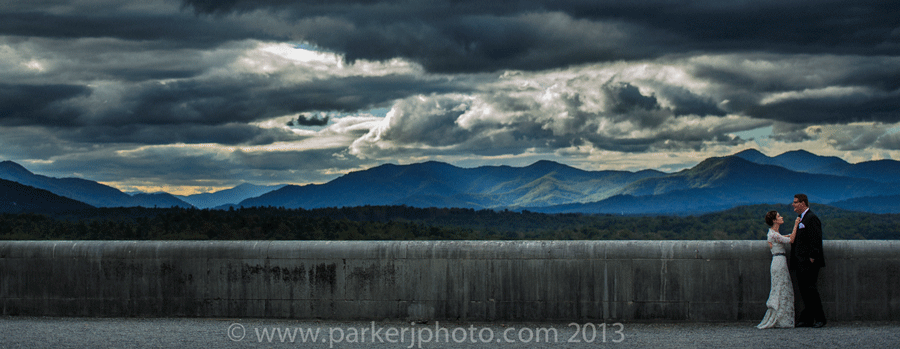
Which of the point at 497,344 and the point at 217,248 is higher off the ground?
the point at 217,248

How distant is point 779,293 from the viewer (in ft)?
29.2

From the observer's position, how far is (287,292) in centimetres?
982

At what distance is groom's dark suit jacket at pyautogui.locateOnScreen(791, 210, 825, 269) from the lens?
8.82 meters

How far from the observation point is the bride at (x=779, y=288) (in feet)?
29.2

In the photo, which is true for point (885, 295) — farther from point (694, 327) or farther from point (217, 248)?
point (217, 248)

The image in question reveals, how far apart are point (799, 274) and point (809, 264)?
182 mm

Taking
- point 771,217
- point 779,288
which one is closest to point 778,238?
point 771,217

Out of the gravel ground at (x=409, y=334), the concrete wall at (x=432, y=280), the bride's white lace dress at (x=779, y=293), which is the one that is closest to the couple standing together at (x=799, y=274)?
the bride's white lace dress at (x=779, y=293)

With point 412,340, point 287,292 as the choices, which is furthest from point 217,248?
point 412,340

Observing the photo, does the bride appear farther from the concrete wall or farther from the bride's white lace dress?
the concrete wall

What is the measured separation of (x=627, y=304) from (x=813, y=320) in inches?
88.3

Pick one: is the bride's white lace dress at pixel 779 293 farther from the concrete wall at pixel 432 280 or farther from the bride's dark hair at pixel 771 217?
the concrete wall at pixel 432 280

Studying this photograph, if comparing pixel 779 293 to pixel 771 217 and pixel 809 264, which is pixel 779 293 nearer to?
pixel 809 264

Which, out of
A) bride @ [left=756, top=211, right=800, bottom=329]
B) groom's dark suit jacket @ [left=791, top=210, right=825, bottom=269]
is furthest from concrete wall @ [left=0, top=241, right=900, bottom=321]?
groom's dark suit jacket @ [left=791, top=210, right=825, bottom=269]
